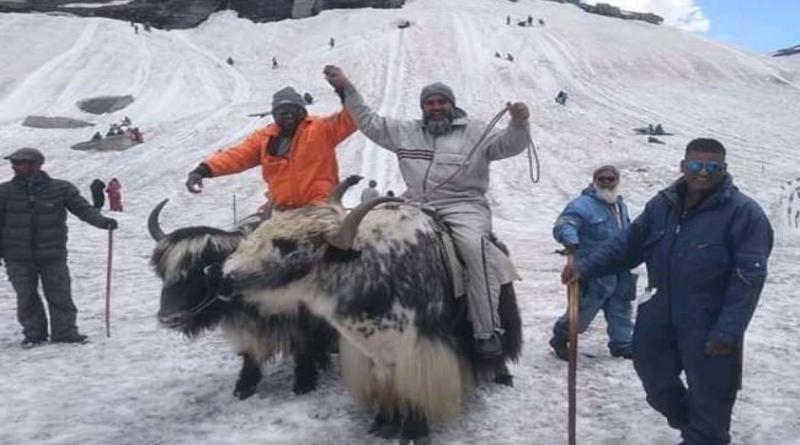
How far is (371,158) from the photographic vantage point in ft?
70.8

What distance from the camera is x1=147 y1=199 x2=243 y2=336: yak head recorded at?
448cm

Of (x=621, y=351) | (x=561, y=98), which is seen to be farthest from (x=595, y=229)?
(x=561, y=98)

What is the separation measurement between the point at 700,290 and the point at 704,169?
564 millimetres

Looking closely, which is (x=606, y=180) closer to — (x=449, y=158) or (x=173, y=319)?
(x=449, y=158)

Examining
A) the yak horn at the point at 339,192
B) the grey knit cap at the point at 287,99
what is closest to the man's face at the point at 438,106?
the yak horn at the point at 339,192

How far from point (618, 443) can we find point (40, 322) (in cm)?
505

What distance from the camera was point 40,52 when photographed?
45.2m

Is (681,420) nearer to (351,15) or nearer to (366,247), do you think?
(366,247)

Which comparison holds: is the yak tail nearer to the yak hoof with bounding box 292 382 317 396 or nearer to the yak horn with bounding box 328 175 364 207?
the yak hoof with bounding box 292 382 317 396

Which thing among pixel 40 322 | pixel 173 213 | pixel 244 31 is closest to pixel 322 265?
pixel 40 322

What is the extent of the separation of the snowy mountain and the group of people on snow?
0.63 metres

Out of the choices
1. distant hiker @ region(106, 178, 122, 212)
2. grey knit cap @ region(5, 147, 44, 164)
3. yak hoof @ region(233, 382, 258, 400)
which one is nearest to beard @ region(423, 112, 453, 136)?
yak hoof @ region(233, 382, 258, 400)

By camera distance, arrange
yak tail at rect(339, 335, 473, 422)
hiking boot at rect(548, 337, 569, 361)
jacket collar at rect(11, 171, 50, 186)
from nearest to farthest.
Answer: yak tail at rect(339, 335, 473, 422), hiking boot at rect(548, 337, 569, 361), jacket collar at rect(11, 171, 50, 186)

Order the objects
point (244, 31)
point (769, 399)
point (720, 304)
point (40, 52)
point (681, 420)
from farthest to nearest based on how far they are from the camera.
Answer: point (244, 31) < point (40, 52) < point (769, 399) < point (681, 420) < point (720, 304)
